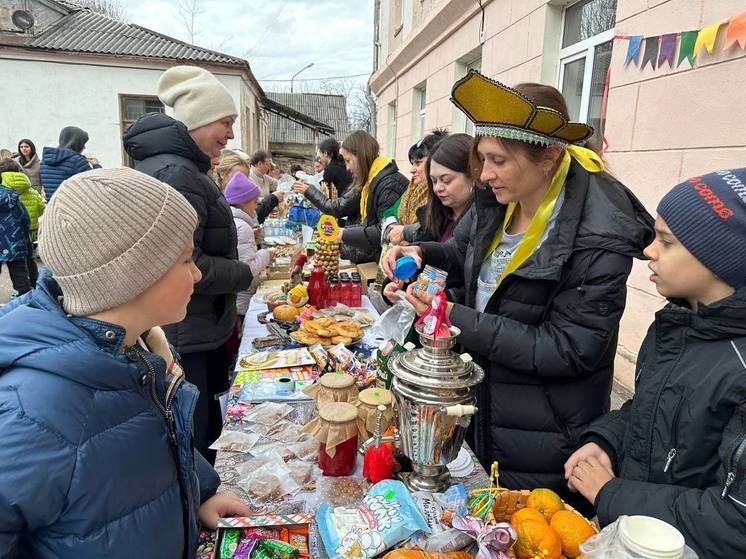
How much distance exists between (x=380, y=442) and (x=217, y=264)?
1.32 meters

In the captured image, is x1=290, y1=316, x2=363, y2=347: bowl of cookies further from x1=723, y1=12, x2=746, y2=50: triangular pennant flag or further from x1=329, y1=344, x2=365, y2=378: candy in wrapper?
x1=723, y1=12, x2=746, y2=50: triangular pennant flag

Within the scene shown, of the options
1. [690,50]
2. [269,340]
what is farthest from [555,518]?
[690,50]

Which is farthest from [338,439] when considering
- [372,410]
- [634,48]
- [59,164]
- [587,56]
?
[59,164]

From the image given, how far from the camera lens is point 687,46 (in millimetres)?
3018

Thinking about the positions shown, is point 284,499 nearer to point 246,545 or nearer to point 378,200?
point 246,545

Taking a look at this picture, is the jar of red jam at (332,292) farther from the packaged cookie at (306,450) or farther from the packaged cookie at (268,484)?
→ the packaged cookie at (268,484)

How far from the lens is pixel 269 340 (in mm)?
2637

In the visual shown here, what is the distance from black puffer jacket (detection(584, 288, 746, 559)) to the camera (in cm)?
105

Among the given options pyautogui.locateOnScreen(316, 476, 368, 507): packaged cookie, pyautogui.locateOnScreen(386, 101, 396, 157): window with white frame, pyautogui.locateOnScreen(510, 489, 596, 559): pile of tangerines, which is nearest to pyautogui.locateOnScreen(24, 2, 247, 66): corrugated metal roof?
pyautogui.locateOnScreen(386, 101, 396, 157): window with white frame

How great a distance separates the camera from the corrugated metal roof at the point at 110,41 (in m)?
14.9

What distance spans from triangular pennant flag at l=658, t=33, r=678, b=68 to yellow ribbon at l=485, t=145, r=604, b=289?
2091mm

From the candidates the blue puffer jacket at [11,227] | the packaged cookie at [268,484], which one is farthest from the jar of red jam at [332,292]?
the blue puffer jacket at [11,227]

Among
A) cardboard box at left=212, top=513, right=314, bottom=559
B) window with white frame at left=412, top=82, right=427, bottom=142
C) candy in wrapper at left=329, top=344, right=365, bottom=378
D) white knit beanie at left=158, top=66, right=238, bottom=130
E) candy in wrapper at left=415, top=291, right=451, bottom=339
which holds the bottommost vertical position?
cardboard box at left=212, top=513, right=314, bottom=559

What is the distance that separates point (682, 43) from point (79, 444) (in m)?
3.77
